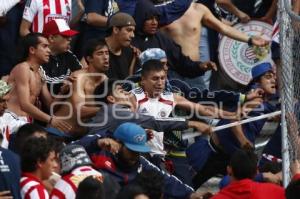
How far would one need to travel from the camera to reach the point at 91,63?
1380 centimetres

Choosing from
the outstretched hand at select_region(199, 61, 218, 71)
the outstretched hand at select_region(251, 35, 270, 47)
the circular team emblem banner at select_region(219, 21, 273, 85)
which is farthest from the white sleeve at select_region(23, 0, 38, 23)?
the outstretched hand at select_region(251, 35, 270, 47)

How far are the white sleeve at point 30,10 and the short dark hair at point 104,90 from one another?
5.06ft

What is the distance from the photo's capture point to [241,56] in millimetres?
15812

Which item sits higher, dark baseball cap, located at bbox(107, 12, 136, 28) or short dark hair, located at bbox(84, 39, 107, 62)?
dark baseball cap, located at bbox(107, 12, 136, 28)

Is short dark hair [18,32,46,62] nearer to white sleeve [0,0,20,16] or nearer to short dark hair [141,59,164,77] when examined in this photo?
white sleeve [0,0,20,16]

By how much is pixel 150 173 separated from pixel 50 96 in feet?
10.5

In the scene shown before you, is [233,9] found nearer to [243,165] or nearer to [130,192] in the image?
[243,165]

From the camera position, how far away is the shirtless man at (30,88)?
13.3 meters

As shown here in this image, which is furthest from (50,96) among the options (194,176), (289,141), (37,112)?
(289,141)

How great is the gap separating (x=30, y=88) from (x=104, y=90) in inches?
29.2

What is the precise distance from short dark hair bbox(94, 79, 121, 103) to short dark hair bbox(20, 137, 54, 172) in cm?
275

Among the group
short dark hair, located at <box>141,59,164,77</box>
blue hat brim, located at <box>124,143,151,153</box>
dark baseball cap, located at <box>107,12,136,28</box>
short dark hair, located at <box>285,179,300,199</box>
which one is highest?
dark baseball cap, located at <box>107,12,136,28</box>

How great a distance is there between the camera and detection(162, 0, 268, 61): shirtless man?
50.8 feet

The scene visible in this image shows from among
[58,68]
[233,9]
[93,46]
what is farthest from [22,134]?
[233,9]
